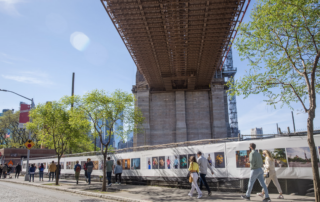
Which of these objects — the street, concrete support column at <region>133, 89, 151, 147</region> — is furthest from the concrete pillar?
the street

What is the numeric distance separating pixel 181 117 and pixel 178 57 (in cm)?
1413

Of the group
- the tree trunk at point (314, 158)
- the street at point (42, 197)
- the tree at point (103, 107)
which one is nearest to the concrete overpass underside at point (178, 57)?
the tree at point (103, 107)

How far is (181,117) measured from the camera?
46.7m

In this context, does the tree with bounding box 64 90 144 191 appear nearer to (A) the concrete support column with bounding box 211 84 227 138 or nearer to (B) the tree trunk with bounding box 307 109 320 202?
(B) the tree trunk with bounding box 307 109 320 202

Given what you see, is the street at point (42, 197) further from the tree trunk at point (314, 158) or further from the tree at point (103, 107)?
the tree trunk at point (314, 158)

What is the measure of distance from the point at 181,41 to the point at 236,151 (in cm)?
2319

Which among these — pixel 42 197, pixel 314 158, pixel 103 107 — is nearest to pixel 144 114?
pixel 103 107

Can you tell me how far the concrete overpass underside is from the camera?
85.2 ft

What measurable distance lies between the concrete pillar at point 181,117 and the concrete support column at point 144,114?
544 centimetres

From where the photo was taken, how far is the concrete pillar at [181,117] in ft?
150

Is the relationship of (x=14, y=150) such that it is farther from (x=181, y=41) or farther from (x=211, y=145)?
(x=211, y=145)

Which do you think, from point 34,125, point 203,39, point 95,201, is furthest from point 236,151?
point 203,39

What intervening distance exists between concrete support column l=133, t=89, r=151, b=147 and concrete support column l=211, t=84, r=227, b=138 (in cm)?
1198

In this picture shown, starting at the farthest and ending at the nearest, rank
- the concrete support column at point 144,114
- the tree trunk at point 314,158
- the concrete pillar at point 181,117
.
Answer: the concrete support column at point 144,114 < the concrete pillar at point 181,117 < the tree trunk at point 314,158
